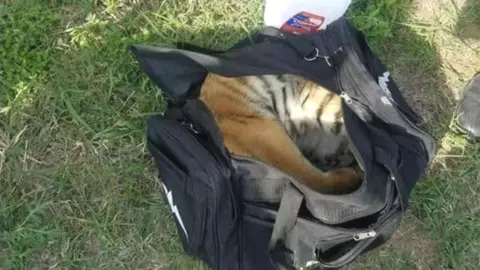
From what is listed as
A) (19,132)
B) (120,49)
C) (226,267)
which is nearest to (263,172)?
(226,267)

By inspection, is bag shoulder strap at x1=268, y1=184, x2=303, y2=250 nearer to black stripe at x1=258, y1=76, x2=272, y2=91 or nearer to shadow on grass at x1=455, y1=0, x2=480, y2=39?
black stripe at x1=258, y1=76, x2=272, y2=91

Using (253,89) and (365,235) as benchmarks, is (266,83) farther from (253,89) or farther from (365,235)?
(365,235)

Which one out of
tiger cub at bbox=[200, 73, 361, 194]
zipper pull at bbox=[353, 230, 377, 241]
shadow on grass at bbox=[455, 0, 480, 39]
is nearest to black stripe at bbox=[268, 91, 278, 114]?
tiger cub at bbox=[200, 73, 361, 194]

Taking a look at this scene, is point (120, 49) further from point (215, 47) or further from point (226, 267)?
point (226, 267)

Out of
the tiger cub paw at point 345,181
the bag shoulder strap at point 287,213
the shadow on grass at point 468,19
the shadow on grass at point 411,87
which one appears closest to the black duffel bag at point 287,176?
the bag shoulder strap at point 287,213

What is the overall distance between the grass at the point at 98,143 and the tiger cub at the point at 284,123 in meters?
0.20

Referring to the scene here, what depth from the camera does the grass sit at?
2.41m

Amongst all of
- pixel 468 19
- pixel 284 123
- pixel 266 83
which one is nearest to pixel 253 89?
pixel 266 83

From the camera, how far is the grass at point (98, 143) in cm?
241

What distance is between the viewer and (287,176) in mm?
2250

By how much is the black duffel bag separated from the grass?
0.44 ft

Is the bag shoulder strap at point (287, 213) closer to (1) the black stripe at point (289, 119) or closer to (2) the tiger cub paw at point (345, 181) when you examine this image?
(2) the tiger cub paw at point (345, 181)

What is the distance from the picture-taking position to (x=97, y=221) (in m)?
2.43

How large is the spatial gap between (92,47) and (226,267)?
84cm
